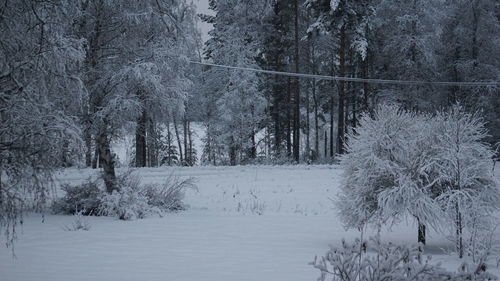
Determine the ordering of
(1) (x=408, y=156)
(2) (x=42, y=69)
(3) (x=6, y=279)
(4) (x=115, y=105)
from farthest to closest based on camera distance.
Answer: (4) (x=115, y=105) < (1) (x=408, y=156) < (3) (x=6, y=279) < (2) (x=42, y=69)

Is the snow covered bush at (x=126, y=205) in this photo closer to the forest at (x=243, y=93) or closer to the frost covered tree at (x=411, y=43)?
the forest at (x=243, y=93)

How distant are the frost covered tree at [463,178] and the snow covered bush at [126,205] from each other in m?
6.94

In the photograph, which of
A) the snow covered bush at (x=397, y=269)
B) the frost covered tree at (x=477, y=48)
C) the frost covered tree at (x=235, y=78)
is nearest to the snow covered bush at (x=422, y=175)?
the snow covered bush at (x=397, y=269)

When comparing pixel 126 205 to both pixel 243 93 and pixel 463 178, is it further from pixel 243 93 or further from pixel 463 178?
pixel 243 93

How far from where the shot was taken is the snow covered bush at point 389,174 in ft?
24.5

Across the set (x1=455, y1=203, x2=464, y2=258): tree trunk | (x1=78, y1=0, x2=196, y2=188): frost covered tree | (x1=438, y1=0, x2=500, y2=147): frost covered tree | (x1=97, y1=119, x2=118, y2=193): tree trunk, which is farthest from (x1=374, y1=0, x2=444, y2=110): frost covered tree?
(x1=455, y1=203, x2=464, y2=258): tree trunk

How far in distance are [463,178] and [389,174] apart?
3.82 feet

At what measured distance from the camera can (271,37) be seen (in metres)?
31.2

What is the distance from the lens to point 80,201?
38.3 feet

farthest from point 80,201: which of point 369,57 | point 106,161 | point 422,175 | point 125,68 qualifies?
point 369,57

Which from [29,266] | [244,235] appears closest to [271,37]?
[244,235]

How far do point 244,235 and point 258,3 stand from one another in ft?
17.5

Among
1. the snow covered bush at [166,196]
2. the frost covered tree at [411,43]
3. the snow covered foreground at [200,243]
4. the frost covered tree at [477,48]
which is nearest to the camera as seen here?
the snow covered foreground at [200,243]

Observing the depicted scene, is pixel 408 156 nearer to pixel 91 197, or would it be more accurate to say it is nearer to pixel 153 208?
pixel 153 208
